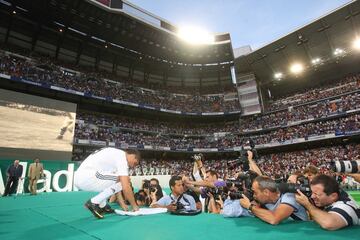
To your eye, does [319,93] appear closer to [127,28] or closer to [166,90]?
[166,90]

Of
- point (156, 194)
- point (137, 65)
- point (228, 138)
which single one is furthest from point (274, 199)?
point (137, 65)

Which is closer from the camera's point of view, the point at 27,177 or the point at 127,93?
the point at 27,177

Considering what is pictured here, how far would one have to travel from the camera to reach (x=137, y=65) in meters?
41.5

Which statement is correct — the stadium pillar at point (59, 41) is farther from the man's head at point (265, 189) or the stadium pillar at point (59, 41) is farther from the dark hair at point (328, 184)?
the dark hair at point (328, 184)

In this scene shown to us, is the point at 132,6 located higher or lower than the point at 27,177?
higher

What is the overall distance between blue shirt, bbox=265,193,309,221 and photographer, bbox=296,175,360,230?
326 mm

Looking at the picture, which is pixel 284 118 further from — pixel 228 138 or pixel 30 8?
pixel 30 8

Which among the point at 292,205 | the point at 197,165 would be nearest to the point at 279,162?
the point at 197,165

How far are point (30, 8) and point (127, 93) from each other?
15.5 meters

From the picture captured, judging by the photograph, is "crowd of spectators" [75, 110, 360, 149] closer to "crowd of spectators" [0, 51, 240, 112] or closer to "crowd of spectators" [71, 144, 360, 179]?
"crowd of spectators" [71, 144, 360, 179]

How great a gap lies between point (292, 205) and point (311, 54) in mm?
38982

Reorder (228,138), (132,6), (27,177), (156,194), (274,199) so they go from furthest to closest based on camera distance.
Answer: (228,138), (132,6), (27,177), (156,194), (274,199)

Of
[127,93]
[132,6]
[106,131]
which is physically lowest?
[106,131]

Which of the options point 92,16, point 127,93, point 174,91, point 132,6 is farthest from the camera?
point 174,91
